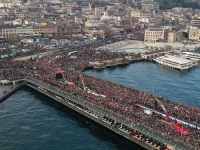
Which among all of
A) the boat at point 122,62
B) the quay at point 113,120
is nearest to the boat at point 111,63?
the boat at point 122,62

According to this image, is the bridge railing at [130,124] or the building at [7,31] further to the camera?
the building at [7,31]

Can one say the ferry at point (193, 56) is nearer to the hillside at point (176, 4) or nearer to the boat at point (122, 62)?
the boat at point (122, 62)

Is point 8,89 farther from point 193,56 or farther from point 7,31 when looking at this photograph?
point 7,31

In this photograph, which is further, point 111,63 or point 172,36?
point 172,36

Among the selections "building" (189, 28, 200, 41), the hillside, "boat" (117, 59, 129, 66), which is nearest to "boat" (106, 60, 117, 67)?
"boat" (117, 59, 129, 66)

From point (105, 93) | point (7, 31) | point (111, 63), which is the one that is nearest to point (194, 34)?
point (111, 63)

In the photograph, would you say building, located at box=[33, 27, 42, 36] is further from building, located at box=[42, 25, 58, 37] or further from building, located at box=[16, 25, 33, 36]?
building, located at box=[42, 25, 58, 37]

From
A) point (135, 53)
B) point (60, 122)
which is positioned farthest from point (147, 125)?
point (135, 53)
